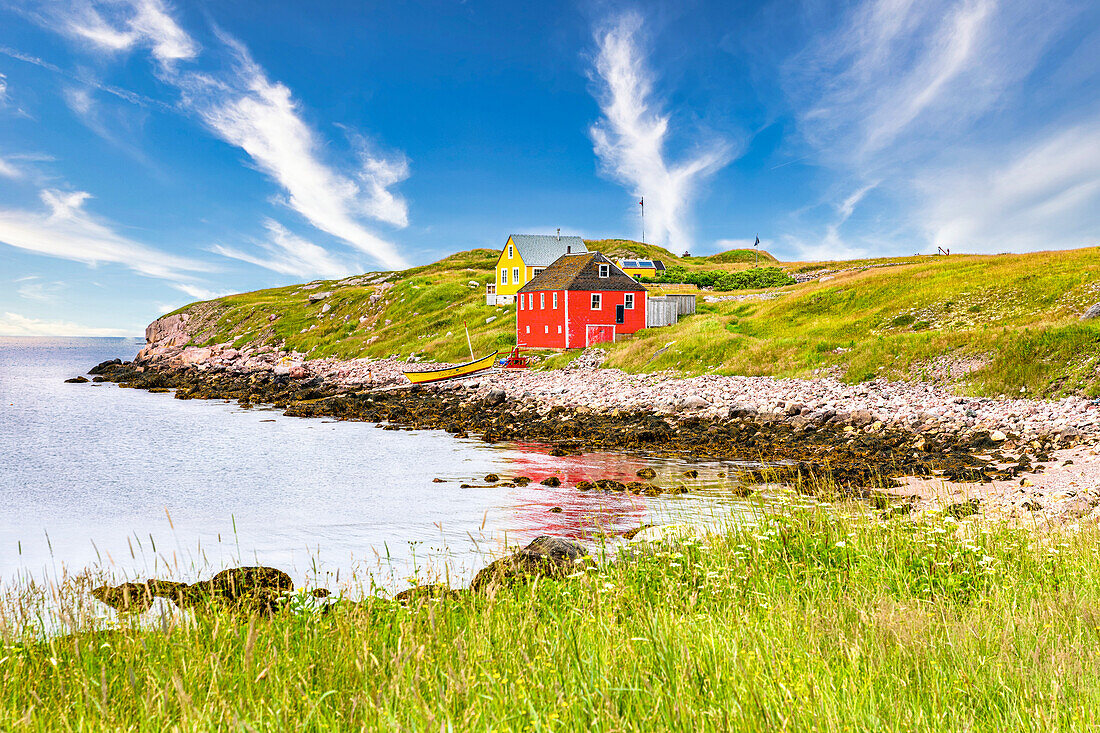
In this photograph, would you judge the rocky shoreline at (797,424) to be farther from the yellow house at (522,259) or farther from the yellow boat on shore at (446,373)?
the yellow house at (522,259)

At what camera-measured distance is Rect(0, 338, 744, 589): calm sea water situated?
38.0 feet

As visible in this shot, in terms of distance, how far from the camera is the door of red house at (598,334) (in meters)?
51.4

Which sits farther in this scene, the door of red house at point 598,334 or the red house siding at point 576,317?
the red house siding at point 576,317

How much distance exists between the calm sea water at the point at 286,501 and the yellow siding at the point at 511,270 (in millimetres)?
44640

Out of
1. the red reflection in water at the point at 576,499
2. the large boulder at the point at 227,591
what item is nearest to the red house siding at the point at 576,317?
the red reflection in water at the point at 576,499

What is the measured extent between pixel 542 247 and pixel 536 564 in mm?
73158

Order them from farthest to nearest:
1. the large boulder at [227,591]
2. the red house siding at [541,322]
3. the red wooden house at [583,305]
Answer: the red house siding at [541,322]
the red wooden house at [583,305]
the large boulder at [227,591]

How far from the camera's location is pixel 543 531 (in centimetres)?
1277

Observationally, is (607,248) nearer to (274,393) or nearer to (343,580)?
(274,393)

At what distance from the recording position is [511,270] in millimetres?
79000

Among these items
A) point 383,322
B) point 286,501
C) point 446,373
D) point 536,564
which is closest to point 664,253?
point 383,322

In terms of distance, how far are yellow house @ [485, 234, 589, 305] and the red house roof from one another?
21.4m

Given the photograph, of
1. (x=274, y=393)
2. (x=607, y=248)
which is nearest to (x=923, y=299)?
(x=274, y=393)

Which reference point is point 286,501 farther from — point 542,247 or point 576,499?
point 542,247
